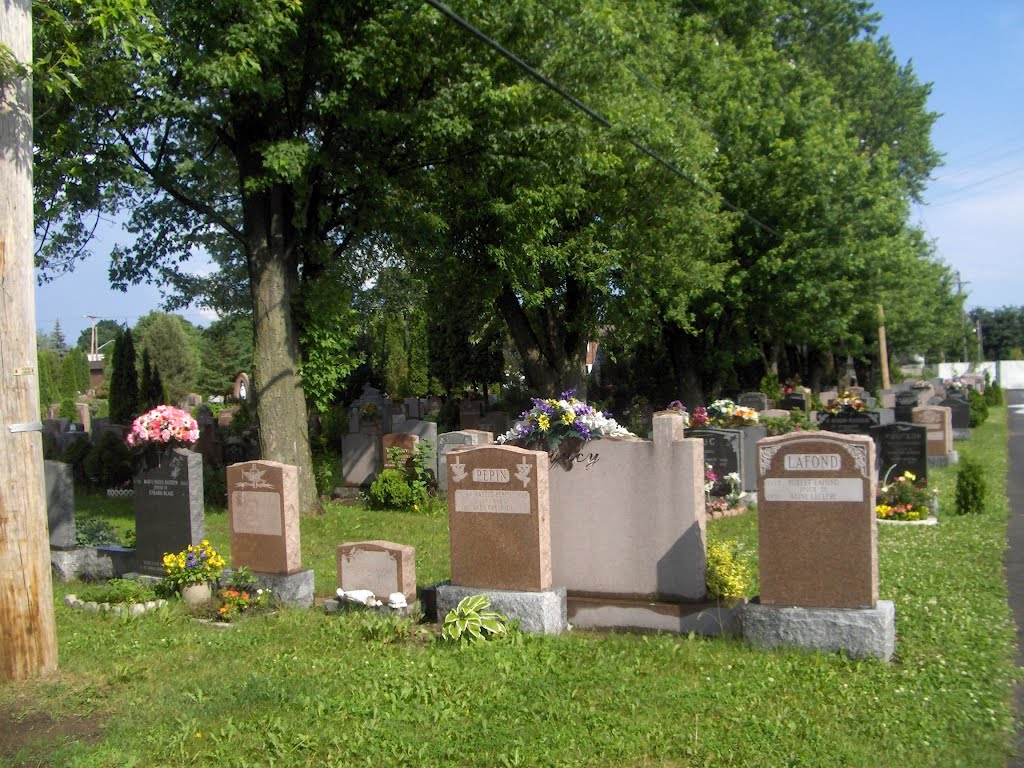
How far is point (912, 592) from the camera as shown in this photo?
7.86 meters

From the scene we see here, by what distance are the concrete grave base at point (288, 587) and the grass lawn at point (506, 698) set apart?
472mm

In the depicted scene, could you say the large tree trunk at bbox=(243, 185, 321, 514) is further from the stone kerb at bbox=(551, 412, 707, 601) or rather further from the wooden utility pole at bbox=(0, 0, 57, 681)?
the wooden utility pole at bbox=(0, 0, 57, 681)

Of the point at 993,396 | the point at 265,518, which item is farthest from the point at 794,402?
the point at 265,518

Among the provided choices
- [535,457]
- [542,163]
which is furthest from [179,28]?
[535,457]

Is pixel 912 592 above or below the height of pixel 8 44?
below

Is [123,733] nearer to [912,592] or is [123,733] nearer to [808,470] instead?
[808,470]

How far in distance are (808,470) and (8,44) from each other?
594 cm

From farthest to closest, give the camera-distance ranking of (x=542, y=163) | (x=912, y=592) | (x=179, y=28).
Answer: (x=542, y=163) → (x=179, y=28) → (x=912, y=592)

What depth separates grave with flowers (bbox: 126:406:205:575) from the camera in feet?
29.3

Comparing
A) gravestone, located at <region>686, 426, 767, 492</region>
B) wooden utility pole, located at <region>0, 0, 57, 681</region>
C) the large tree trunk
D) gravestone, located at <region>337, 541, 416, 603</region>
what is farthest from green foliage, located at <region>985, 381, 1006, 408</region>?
wooden utility pole, located at <region>0, 0, 57, 681</region>

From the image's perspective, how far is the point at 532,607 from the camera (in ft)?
23.0

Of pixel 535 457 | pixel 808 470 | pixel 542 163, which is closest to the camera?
pixel 808 470

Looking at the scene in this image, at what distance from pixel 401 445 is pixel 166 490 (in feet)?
21.7

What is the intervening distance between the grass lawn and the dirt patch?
0.05 ft
